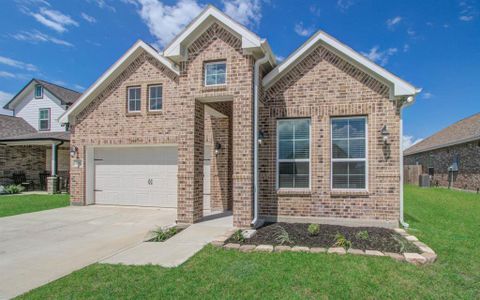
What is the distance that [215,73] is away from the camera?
7.63 meters

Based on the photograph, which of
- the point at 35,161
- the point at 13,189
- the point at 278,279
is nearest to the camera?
the point at 278,279

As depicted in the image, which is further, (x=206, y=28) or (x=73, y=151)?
(x=73, y=151)

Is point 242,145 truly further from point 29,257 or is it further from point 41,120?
point 41,120

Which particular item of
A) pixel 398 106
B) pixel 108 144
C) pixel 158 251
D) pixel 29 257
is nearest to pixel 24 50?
pixel 108 144

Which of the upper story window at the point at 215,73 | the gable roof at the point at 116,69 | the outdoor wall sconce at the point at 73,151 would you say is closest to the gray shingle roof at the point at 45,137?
the outdoor wall sconce at the point at 73,151

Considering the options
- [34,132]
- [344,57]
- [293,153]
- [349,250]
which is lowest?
[349,250]

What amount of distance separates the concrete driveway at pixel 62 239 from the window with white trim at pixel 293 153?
3631 mm

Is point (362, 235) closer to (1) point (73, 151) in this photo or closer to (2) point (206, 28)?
(2) point (206, 28)

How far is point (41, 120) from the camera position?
1966 centimetres

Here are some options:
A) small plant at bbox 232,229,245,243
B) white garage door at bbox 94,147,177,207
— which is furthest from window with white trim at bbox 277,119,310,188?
white garage door at bbox 94,147,177,207

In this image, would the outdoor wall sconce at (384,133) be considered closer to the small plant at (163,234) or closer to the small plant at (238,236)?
the small plant at (238,236)

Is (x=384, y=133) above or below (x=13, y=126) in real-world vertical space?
below

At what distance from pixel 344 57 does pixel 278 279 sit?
6.13m

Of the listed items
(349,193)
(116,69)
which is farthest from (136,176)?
(349,193)
